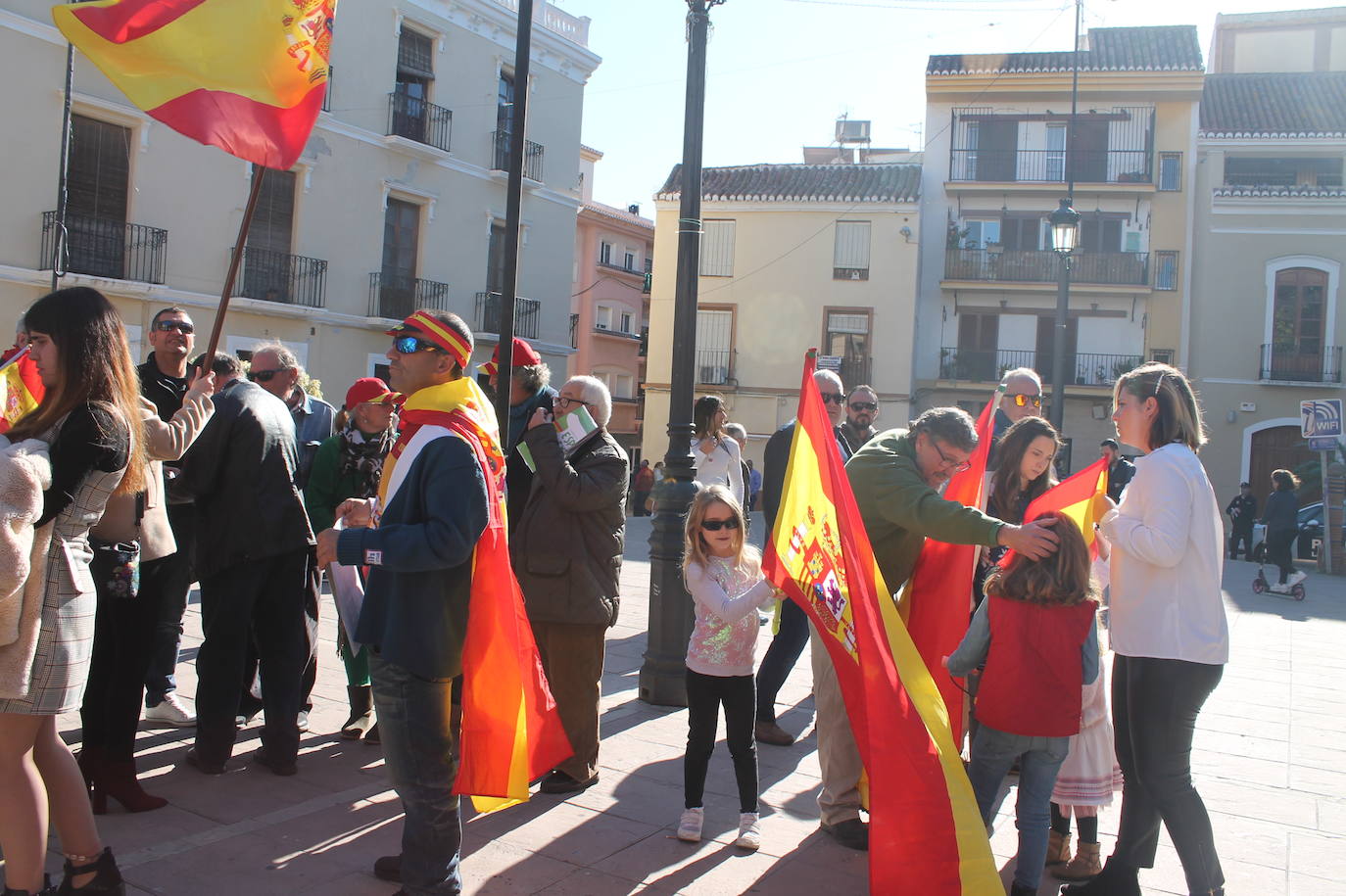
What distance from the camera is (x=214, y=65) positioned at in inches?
163

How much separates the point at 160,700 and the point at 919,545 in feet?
12.6

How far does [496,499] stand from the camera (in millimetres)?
3592

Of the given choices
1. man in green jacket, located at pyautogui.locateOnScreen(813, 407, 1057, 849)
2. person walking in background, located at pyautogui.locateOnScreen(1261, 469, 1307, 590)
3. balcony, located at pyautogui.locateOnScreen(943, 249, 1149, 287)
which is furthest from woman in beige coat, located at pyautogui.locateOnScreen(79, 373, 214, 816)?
balcony, located at pyautogui.locateOnScreen(943, 249, 1149, 287)

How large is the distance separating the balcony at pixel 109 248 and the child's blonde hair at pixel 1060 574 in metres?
17.1

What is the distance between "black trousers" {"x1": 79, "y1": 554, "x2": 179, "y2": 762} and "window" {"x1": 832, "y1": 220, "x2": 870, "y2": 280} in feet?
104

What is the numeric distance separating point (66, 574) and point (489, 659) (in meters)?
1.27

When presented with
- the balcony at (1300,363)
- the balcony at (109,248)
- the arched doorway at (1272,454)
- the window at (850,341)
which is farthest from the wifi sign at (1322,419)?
the balcony at (109,248)

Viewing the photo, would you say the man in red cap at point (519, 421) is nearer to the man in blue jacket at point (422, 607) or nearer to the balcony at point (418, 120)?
the man in blue jacket at point (422, 607)

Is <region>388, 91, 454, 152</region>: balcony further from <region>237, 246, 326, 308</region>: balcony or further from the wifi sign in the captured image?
the wifi sign

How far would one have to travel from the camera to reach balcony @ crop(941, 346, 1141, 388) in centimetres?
3225

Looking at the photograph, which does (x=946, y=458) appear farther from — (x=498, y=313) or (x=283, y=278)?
(x=498, y=313)

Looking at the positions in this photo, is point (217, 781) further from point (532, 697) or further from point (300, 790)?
point (532, 697)

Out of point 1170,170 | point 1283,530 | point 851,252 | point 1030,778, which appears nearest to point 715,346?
point 851,252

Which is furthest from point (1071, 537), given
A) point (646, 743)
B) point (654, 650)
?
point (654, 650)
